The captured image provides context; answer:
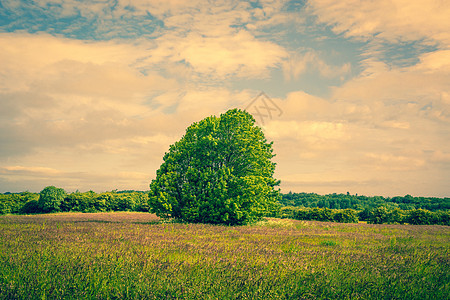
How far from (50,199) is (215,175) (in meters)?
46.5

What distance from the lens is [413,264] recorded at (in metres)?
8.16

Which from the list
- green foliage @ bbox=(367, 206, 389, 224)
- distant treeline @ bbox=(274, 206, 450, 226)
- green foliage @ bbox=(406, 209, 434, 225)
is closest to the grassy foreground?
distant treeline @ bbox=(274, 206, 450, 226)

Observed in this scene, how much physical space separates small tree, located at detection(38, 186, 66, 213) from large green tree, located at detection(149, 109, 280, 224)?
42768mm

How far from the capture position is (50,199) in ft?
179

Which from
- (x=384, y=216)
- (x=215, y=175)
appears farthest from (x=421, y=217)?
(x=215, y=175)

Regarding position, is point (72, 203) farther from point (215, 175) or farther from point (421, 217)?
point (421, 217)

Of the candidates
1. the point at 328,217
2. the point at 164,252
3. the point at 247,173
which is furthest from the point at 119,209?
the point at 164,252

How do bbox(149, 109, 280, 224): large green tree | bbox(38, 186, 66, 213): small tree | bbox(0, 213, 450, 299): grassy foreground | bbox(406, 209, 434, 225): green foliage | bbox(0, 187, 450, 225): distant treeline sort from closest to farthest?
1. bbox(0, 213, 450, 299): grassy foreground
2. bbox(149, 109, 280, 224): large green tree
3. bbox(406, 209, 434, 225): green foliage
4. bbox(0, 187, 450, 225): distant treeline
5. bbox(38, 186, 66, 213): small tree

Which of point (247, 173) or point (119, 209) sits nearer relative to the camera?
point (247, 173)

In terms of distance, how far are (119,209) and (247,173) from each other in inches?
2150

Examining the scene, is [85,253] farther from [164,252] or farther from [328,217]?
[328,217]

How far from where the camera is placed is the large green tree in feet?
68.8

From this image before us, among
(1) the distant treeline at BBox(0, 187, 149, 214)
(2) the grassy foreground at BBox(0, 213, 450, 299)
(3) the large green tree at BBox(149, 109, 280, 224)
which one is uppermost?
(3) the large green tree at BBox(149, 109, 280, 224)

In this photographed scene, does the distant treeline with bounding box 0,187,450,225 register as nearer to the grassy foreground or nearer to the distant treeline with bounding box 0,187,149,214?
the distant treeline with bounding box 0,187,149,214
